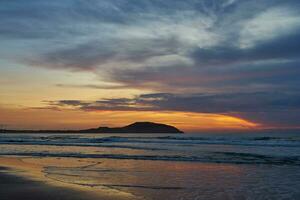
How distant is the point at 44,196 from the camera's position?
10141mm

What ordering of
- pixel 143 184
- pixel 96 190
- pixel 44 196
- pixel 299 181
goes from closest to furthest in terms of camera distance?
1. pixel 44 196
2. pixel 96 190
3. pixel 143 184
4. pixel 299 181

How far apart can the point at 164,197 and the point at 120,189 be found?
73.7 inches

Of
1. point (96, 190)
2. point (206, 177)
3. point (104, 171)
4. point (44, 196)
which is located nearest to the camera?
point (44, 196)

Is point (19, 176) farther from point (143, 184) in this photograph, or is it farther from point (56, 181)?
point (143, 184)

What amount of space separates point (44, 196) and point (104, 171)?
20.5 ft

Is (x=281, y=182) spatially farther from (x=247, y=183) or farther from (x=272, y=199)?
(x=272, y=199)

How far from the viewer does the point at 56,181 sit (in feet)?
43.1

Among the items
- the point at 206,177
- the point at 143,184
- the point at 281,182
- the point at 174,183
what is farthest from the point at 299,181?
the point at 143,184

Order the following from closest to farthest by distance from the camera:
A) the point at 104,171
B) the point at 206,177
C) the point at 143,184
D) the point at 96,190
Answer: the point at 96,190
the point at 143,184
the point at 206,177
the point at 104,171

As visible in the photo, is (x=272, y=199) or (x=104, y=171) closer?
(x=272, y=199)

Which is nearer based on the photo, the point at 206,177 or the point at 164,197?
the point at 164,197

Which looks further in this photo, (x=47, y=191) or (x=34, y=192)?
(x=47, y=191)

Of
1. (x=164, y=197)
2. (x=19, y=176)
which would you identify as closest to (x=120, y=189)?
(x=164, y=197)

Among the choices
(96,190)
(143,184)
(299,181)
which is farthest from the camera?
(299,181)
